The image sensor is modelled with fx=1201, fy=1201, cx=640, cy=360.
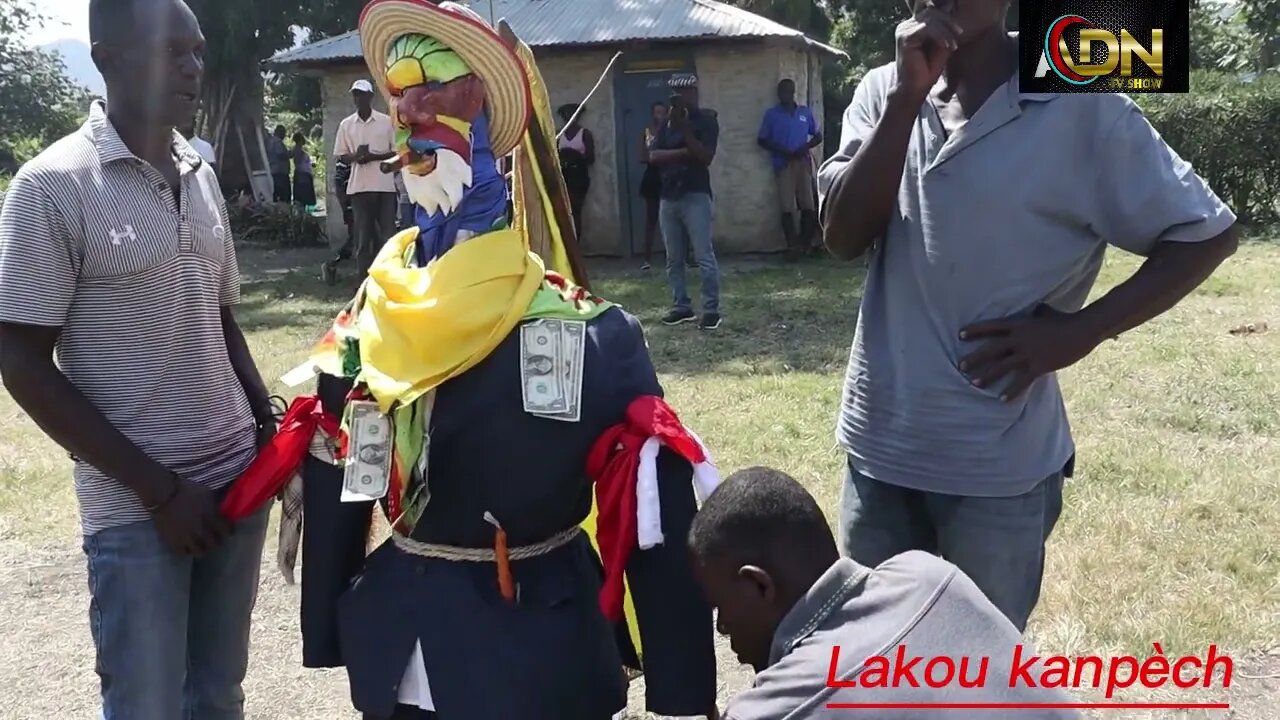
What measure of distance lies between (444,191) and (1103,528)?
3460 mm

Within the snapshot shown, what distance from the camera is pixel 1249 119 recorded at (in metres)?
15.0

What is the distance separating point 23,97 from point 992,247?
29206 mm

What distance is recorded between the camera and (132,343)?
92.8 inches

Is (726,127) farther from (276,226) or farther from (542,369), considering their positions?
(542,369)

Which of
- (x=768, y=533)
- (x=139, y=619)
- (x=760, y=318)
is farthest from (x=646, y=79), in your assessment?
(x=768, y=533)

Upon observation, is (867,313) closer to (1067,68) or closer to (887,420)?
(887,420)

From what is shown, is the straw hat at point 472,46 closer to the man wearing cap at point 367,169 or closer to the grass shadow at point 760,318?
the grass shadow at point 760,318

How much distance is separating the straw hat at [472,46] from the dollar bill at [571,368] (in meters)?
0.45

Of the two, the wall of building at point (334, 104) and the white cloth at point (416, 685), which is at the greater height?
the wall of building at point (334, 104)

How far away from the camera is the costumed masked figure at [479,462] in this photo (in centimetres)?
209

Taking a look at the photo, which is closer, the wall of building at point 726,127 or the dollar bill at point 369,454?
the dollar bill at point 369,454

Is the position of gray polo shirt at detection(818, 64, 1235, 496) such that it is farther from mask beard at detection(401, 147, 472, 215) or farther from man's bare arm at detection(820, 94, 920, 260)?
mask beard at detection(401, 147, 472, 215)

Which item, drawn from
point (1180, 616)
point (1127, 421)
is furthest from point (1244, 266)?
point (1180, 616)

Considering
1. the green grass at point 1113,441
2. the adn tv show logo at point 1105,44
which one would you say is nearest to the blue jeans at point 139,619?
the adn tv show logo at point 1105,44
